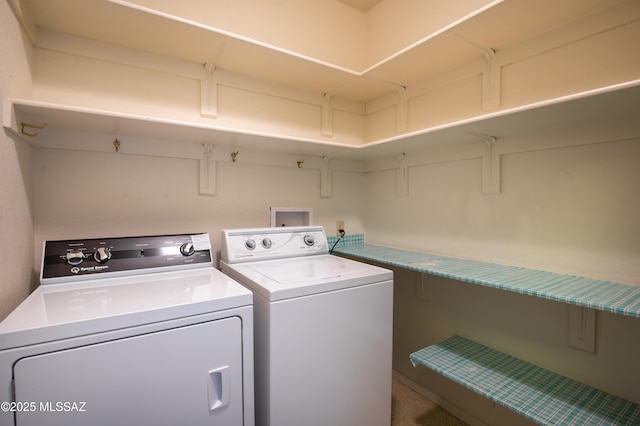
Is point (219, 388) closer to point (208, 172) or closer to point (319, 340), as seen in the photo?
point (319, 340)

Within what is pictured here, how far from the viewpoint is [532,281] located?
4.17ft

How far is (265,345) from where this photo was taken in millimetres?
1166

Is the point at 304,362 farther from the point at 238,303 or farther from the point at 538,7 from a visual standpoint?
the point at 538,7

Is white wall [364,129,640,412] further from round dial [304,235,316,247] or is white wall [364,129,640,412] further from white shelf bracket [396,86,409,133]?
round dial [304,235,316,247]

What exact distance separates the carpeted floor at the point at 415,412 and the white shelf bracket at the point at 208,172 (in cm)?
178

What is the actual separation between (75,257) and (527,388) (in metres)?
2.05

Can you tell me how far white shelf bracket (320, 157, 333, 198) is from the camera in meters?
2.30

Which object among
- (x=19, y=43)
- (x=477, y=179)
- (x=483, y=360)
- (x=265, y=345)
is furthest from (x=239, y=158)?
(x=483, y=360)

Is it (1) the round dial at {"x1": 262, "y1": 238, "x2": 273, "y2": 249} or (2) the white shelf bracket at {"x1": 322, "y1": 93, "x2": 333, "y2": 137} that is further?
(2) the white shelf bracket at {"x1": 322, "y1": 93, "x2": 333, "y2": 137}

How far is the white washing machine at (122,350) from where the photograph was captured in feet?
2.66

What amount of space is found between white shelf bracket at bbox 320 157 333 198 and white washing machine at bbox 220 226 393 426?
2.63 ft

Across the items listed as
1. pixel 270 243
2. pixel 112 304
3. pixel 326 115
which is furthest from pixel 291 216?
pixel 112 304

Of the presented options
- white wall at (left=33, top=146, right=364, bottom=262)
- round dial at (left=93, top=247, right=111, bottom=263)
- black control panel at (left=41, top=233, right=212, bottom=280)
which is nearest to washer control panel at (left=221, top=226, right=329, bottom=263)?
black control panel at (left=41, top=233, right=212, bottom=280)

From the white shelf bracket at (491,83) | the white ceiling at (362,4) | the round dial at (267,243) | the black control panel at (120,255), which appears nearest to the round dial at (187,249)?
the black control panel at (120,255)
